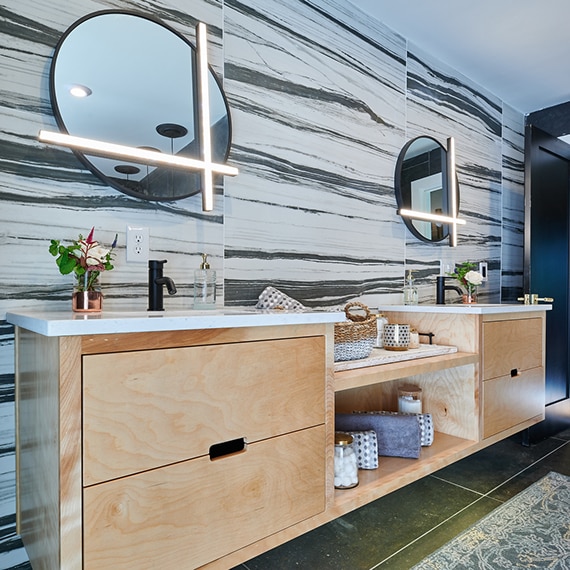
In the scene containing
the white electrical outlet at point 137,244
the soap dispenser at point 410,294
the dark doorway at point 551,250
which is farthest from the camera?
the dark doorway at point 551,250

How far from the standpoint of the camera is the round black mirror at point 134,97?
4.09 feet

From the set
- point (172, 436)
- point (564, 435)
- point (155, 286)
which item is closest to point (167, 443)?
point (172, 436)

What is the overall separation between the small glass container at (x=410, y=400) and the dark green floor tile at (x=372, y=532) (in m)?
0.36

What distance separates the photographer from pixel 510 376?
2.00 metres

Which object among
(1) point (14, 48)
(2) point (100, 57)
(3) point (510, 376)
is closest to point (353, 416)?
(3) point (510, 376)

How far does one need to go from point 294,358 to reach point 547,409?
89.8 inches

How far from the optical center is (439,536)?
1580mm

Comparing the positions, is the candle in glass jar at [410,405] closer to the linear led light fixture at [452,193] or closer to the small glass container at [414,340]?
the small glass container at [414,340]

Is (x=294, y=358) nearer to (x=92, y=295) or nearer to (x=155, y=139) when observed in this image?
(x=92, y=295)

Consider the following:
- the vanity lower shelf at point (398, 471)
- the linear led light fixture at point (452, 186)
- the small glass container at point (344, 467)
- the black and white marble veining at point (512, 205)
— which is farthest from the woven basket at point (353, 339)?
the black and white marble veining at point (512, 205)

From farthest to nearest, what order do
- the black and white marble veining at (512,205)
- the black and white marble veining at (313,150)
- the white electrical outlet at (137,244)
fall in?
the black and white marble veining at (512,205), the black and white marble veining at (313,150), the white electrical outlet at (137,244)

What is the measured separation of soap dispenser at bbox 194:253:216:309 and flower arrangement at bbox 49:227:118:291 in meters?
0.30

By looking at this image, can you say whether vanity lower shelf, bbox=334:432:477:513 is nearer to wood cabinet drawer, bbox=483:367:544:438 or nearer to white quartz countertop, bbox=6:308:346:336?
wood cabinet drawer, bbox=483:367:544:438

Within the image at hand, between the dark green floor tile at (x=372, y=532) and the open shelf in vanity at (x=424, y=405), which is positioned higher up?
the open shelf in vanity at (x=424, y=405)
